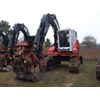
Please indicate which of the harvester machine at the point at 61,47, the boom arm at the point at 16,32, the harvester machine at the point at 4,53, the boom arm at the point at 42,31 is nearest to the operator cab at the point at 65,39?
the harvester machine at the point at 61,47

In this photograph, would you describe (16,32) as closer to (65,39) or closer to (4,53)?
(4,53)

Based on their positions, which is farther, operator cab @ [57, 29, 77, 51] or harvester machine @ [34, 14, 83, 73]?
operator cab @ [57, 29, 77, 51]

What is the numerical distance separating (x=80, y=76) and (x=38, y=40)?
3.13 m

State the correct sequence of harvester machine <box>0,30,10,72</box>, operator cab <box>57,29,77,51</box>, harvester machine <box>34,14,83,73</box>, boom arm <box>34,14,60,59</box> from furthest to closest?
harvester machine <box>0,30,10,72</box> < operator cab <box>57,29,77,51</box> < harvester machine <box>34,14,83,73</box> < boom arm <box>34,14,60,59</box>

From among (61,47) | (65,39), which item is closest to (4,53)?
(61,47)

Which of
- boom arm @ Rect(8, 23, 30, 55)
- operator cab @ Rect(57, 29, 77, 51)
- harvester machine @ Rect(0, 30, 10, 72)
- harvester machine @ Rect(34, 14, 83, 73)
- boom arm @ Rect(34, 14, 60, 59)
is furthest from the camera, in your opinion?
boom arm @ Rect(8, 23, 30, 55)

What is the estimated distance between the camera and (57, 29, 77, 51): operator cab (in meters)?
14.5

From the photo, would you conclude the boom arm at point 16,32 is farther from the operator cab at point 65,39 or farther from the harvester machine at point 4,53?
the operator cab at point 65,39

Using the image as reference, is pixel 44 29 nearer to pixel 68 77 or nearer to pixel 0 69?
pixel 68 77

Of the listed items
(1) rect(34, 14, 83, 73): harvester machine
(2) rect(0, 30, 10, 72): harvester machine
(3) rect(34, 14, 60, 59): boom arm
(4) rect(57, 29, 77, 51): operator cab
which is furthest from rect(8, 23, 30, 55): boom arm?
(3) rect(34, 14, 60, 59): boom arm

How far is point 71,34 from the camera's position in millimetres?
14602

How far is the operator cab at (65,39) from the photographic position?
1445 cm

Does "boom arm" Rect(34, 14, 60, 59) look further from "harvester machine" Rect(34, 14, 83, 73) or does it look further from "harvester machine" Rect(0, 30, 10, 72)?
"harvester machine" Rect(0, 30, 10, 72)

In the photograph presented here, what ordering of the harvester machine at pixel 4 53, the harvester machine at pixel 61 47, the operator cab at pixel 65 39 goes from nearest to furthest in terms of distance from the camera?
1. the harvester machine at pixel 61 47
2. the operator cab at pixel 65 39
3. the harvester machine at pixel 4 53
